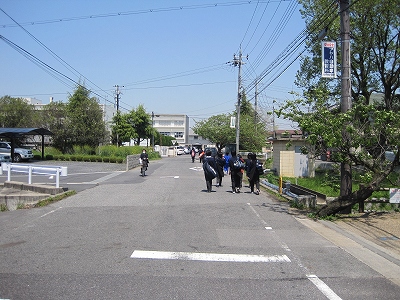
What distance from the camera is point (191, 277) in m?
5.92

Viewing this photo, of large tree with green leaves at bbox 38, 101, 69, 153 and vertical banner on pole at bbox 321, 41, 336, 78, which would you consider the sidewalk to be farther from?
large tree with green leaves at bbox 38, 101, 69, 153

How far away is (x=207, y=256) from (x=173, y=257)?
60 cm

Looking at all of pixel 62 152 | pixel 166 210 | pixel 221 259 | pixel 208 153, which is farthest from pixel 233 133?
pixel 221 259

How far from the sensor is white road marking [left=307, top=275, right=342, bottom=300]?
5.22m

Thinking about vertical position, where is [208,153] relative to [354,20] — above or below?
below

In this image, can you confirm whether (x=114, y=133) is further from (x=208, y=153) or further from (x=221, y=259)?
(x=221, y=259)

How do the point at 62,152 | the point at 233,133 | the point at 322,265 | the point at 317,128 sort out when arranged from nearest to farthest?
1. the point at 322,265
2. the point at 317,128
3. the point at 62,152
4. the point at 233,133

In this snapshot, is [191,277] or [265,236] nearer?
[191,277]

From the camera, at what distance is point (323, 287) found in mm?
5582

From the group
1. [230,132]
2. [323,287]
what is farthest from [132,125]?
[323,287]

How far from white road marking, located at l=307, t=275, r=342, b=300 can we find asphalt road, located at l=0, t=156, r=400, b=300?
0.04 ft

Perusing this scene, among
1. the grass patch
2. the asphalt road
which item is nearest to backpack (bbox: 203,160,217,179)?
the asphalt road

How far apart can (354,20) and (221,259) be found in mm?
18770

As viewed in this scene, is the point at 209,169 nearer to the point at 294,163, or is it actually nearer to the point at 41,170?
the point at 41,170
